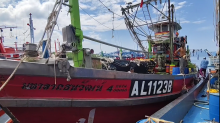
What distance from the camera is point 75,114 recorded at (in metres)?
3.50

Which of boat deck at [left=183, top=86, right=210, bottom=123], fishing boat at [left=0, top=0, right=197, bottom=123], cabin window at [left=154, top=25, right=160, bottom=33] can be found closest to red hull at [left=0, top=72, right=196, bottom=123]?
fishing boat at [left=0, top=0, right=197, bottom=123]

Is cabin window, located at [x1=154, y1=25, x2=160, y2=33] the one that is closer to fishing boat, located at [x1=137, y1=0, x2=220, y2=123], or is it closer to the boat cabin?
the boat cabin

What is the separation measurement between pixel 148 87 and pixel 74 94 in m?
2.22

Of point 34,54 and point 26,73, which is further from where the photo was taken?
point 34,54

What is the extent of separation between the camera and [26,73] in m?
2.86

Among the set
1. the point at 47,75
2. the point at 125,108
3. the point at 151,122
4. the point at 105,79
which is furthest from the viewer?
the point at 125,108

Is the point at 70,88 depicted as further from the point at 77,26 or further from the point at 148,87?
the point at 148,87

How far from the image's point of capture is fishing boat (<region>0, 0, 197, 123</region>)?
2889 millimetres

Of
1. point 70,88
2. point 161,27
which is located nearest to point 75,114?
point 70,88

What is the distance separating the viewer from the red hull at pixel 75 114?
10.2ft

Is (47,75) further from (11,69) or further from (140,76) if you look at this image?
(140,76)

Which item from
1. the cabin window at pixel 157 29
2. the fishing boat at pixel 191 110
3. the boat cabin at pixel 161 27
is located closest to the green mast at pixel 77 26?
the fishing boat at pixel 191 110

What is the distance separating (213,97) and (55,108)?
3.21 metres

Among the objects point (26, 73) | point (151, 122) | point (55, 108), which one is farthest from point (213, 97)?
→ point (26, 73)
